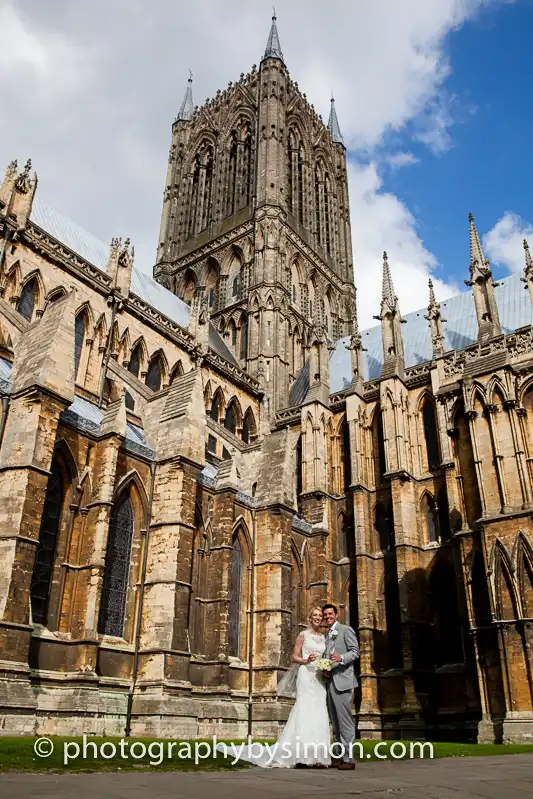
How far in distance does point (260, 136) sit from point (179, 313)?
48.6ft

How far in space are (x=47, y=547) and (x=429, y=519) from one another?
49.7 ft

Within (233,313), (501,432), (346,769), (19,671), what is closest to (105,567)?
(19,671)

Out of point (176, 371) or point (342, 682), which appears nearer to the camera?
point (342, 682)

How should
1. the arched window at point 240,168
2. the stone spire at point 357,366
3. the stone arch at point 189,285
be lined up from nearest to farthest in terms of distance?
1. the stone spire at point 357,366
2. the stone arch at point 189,285
3. the arched window at point 240,168

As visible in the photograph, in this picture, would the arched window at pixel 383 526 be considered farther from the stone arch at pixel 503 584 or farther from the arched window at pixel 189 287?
the arched window at pixel 189 287

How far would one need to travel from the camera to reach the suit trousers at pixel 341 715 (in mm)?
7290

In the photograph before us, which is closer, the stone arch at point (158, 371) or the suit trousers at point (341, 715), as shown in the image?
the suit trousers at point (341, 715)

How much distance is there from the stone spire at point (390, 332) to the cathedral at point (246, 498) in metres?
0.10

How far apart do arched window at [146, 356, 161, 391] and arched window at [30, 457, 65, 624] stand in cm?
1278

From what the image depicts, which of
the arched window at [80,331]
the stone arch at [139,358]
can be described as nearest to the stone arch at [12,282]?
the arched window at [80,331]

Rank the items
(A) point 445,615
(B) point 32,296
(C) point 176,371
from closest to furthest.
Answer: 1. (A) point 445,615
2. (B) point 32,296
3. (C) point 176,371

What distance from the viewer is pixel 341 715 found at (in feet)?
24.3

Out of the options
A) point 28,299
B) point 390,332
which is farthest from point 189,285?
point 28,299

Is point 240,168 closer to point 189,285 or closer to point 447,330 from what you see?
point 189,285
